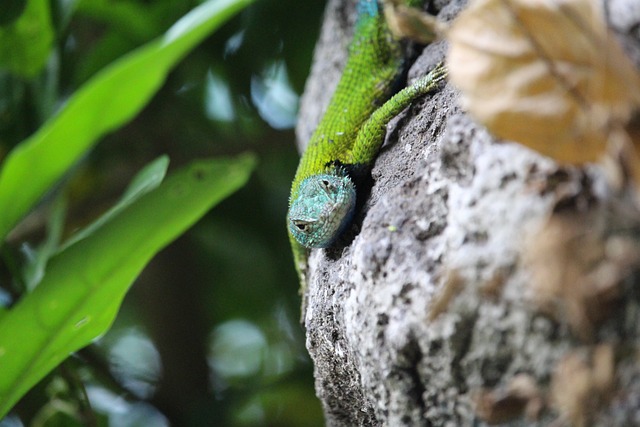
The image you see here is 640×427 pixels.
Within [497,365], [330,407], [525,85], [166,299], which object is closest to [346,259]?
[330,407]

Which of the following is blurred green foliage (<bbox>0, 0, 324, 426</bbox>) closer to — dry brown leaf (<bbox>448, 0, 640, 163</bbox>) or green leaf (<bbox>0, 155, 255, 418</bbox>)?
green leaf (<bbox>0, 155, 255, 418</bbox>)

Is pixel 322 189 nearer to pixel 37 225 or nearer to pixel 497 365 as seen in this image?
pixel 497 365

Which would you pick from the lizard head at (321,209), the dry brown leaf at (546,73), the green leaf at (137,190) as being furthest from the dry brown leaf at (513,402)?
the green leaf at (137,190)

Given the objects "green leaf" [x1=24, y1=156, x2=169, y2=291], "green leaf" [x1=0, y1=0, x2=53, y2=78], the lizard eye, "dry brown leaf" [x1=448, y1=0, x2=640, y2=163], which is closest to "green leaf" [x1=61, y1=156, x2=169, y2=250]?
"green leaf" [x1=24, y1=156, x2=169, y2=291]

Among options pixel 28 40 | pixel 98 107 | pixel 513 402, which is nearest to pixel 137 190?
pixel 98 107

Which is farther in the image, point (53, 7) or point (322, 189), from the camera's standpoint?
point (53, 7)
